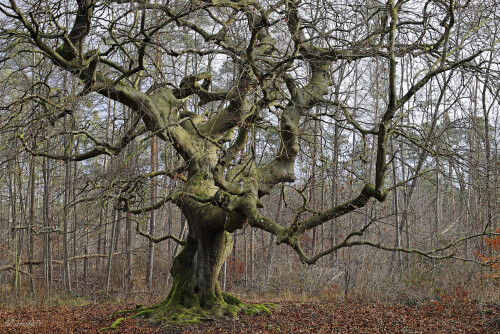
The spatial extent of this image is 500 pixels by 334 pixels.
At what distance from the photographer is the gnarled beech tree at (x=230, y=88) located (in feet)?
16.9

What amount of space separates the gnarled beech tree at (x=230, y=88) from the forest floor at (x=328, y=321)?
681 mm

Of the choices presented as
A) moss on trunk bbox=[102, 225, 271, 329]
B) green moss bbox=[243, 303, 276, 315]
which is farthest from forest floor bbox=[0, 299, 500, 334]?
moss on trunk bbox=[102, 225, 271, 329]

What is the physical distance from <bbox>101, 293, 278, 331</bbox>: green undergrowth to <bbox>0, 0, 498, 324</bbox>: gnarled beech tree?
36 millimetres

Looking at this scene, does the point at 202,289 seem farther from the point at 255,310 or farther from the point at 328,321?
the point at 328,321

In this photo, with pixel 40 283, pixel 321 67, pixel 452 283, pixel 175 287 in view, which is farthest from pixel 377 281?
pixel 40 283

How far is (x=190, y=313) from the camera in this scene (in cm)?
720

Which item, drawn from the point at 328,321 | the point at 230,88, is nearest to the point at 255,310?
the point at 328,321

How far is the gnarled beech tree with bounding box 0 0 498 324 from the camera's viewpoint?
5145mm

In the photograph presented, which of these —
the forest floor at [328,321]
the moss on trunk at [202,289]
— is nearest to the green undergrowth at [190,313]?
the moss on trunk at [202,289]

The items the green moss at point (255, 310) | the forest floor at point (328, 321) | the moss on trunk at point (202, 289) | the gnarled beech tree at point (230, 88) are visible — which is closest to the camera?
the gnarled beech tree at point (230, 88)

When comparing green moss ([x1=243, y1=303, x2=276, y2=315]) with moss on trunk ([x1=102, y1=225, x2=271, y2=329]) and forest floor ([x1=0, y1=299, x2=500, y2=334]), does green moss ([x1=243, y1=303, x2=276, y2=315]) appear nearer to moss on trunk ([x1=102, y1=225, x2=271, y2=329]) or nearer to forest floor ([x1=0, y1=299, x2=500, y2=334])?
moss on trunk ([x1=102, y1=225, x2=271, y2=329])

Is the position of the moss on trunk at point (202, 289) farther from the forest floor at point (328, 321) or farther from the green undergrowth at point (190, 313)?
the forest floor at point (328, 321)

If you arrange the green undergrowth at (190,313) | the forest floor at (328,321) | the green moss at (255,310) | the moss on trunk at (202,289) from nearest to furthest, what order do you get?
the forest floor at (328,321) → the green undergrowth at (190,313) → the moss on trunk at (202,289) → the green moss at (255,310)

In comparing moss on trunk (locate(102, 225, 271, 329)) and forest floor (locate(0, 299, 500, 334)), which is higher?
moss on trunk (locate(102, 225, 271, 329))
